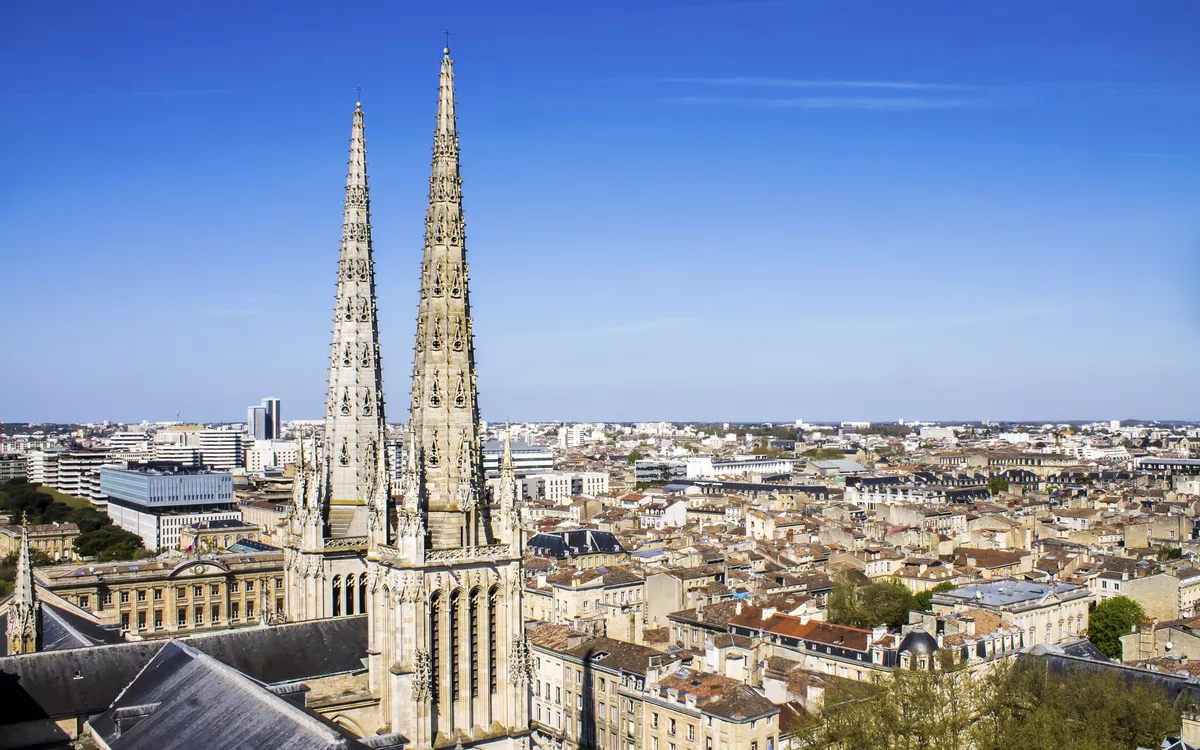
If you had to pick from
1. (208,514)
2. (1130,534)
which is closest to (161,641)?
(1130,534)

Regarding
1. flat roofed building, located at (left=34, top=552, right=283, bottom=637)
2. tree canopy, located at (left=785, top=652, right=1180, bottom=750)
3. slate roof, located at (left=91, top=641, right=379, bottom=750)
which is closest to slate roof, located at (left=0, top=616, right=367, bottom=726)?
slate roof, located at (left=91, top=641, right=379, bottom=750)

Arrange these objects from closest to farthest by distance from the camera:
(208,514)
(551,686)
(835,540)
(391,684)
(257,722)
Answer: (257,722) < (391,684) < (551,686) < (835,540) < (208,514)

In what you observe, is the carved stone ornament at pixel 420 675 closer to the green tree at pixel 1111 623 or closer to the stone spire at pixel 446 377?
the stone spire at pixel 446 377

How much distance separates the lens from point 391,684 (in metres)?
32.0

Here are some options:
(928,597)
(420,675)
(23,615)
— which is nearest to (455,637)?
(420,675)

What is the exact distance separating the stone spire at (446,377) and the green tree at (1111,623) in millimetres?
60964

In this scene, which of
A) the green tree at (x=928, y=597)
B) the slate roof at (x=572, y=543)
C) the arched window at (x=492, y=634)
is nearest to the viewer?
the arched window at (x=492, y=634)

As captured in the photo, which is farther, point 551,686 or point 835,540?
point 835,540

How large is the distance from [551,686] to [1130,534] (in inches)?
3370

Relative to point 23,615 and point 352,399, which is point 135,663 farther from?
point 352,399

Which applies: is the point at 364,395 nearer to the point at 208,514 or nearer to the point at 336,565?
the point at 336,565

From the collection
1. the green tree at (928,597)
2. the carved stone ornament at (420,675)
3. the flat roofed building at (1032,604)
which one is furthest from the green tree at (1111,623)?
the carved stone ornament at (420,675)

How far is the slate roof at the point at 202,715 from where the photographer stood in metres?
26.5

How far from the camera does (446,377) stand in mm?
34156
